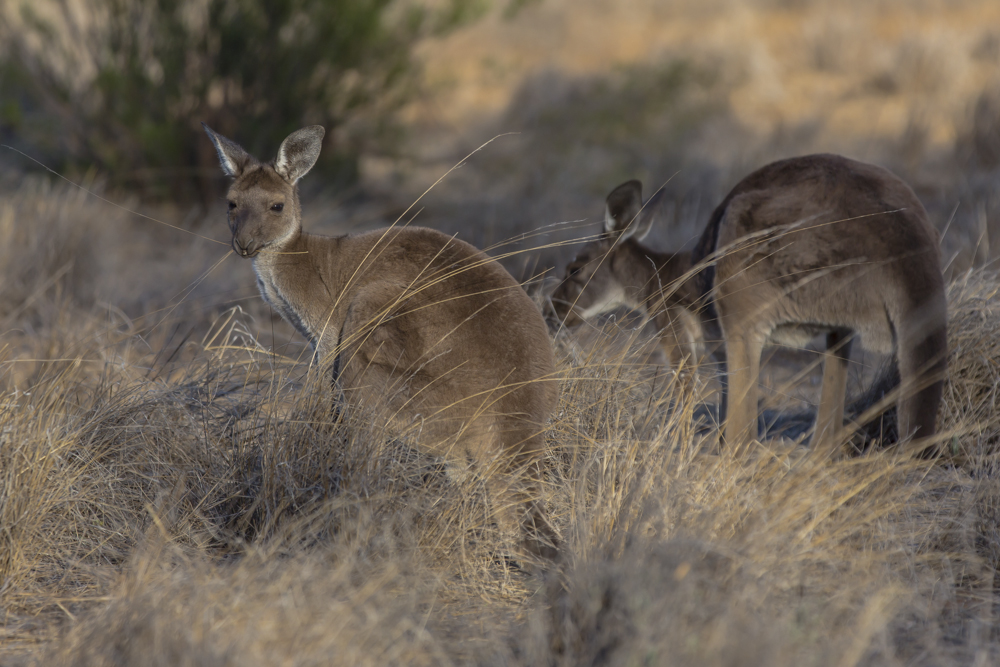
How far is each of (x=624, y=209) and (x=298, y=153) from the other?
1628 millimetres

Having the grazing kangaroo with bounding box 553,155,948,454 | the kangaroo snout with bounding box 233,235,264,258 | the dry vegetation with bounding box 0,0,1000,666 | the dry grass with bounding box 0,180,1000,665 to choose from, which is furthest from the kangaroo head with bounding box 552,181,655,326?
the kangaroo snout with bounding box 233,235,264,258

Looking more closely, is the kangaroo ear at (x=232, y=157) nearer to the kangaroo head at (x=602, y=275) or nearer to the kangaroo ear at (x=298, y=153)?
the kangaroo ear at (x=298, y=153)

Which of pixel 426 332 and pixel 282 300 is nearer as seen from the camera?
Answer: pixel 426 332

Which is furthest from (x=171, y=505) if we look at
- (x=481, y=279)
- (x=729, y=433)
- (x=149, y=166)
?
(x=149, y=166)

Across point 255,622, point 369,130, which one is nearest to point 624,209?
point 255,622

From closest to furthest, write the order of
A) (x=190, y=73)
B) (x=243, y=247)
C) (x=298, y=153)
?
(x=243, y=247)
(x=298, y=153)
(x=190, y=73)

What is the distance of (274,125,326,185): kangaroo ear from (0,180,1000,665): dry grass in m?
0.83

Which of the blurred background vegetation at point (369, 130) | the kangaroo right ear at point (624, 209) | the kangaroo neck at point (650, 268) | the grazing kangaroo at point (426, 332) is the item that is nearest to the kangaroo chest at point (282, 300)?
the grazing kangaroo at point (426, 332)

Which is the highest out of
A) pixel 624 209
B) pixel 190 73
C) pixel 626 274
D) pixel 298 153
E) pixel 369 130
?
pixel 190 73

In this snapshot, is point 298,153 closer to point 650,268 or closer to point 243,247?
point 243,247

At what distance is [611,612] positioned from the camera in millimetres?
2270

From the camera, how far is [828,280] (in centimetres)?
383

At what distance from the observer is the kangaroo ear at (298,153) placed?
3.78 metres

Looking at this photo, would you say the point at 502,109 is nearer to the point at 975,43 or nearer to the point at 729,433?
the point at 975,43
